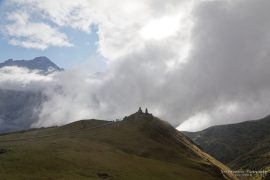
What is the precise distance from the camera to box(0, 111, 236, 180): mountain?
3307 inches

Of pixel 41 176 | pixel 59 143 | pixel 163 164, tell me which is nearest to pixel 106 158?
pixel 59 143

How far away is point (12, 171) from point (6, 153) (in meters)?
21.0

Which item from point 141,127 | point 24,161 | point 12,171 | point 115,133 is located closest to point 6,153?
point 24,161

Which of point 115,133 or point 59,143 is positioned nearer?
point 59,143

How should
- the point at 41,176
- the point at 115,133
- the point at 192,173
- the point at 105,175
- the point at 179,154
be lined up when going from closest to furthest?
the point at 41,176, the point at 105,175, the point at 192,173, the point at 179,154, the point at 115,133

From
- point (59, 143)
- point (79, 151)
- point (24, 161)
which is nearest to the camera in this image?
point (24, 161)

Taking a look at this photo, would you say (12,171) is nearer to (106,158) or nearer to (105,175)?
(105,175)

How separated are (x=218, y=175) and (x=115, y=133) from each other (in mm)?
53426

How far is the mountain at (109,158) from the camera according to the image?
3307 inches

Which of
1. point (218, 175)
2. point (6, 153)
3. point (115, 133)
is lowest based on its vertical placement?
point (218, 175)

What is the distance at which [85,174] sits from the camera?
86750mm

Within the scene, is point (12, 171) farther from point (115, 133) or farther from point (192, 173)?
point (115, 133)

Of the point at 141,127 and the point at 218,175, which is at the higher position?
the point at 141,127

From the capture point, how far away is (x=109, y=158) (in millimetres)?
118625
